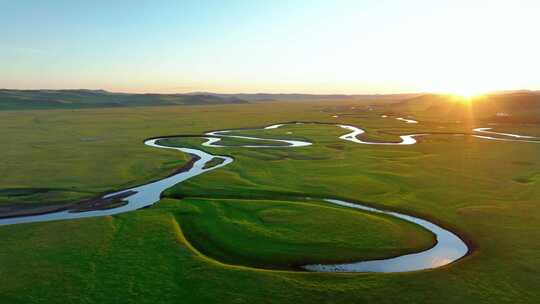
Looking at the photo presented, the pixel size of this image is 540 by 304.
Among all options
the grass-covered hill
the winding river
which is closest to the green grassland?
the winding river

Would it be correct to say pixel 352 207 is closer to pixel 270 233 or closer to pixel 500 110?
pixel 270 233

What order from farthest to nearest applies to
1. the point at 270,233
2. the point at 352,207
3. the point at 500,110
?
the point at 500,110, the point at 352,207, the point at 270,233

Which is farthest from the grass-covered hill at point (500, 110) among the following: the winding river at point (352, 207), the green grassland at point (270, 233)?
the winding river at point (352, 207)

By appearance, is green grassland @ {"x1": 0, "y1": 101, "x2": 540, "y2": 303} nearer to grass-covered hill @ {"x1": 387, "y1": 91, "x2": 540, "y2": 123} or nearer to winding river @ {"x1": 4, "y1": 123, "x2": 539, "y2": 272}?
winding river @ {"x1": 4, "y1": 123, "x2": 539, "y2": 272}

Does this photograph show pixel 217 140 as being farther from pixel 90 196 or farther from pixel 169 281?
pixel 169 281

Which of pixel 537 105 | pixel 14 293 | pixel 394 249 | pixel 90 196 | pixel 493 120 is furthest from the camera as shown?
pixel 537 105

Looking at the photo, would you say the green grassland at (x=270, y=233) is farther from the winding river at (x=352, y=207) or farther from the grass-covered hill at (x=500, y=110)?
the grass-covered hill at (x=500, y=110)

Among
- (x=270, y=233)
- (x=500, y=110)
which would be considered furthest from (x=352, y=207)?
(x=500, y=110)

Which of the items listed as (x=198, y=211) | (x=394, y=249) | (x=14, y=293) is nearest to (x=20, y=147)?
(x=198, y=211)
